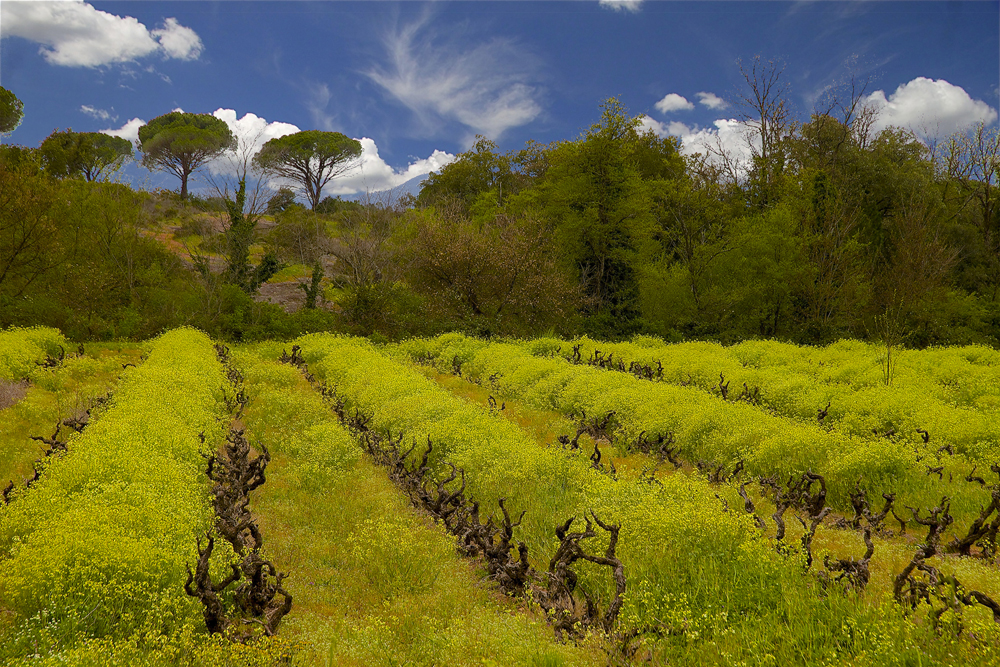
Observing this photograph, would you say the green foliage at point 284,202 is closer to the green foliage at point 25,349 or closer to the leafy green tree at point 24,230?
the leafy green tree at point 24,230

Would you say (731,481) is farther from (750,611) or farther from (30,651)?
(30,651)

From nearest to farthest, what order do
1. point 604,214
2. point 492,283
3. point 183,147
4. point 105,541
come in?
point 105,541 → point 492,283 → point 604,214 → point 183,147

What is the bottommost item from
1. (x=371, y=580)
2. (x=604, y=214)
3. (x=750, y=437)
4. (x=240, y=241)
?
(x=371, y=580)

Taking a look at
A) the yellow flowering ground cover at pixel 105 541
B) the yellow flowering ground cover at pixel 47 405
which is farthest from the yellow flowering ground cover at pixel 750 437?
the yellow flowering ground cover at pixel 47 405

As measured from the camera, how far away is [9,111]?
43031 millimetres

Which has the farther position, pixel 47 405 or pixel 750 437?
pixel 47 405

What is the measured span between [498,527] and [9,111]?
196 feet

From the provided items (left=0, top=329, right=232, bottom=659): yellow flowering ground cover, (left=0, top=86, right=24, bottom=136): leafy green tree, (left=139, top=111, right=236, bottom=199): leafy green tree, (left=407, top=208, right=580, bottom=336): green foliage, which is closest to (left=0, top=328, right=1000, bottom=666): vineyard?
(left=0, top=329, right=232, bottom=659): yellow flowering ground cover

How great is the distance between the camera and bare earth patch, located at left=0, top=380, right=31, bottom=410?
12.5 meters

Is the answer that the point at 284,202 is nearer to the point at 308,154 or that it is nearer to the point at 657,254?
the point at 308,154

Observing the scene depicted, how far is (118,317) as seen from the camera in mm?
25734

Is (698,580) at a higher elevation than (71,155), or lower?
lower

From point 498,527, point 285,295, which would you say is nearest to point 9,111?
point 285,295

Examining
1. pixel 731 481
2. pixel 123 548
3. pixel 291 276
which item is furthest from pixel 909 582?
pixel 291 276
